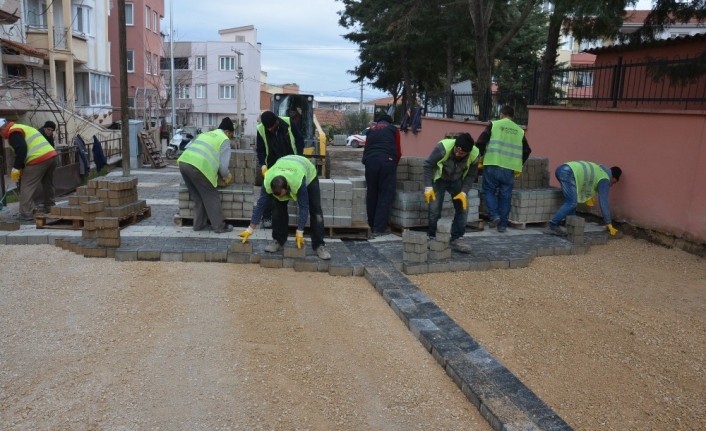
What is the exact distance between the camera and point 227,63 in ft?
178

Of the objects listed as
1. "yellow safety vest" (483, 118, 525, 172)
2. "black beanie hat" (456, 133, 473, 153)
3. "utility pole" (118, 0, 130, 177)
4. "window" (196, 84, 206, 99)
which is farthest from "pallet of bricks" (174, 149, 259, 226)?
"window" (196, 84, 206, 99)

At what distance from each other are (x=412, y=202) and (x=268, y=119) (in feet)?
7.85

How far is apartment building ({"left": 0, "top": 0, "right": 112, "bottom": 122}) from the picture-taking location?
20.3m

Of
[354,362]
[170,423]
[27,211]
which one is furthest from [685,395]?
[27,211]

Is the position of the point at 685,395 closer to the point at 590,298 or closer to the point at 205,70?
the point at 590,298

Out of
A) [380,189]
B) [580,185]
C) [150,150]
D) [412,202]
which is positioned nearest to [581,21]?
[580,185]

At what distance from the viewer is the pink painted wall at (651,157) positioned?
7.94 metres

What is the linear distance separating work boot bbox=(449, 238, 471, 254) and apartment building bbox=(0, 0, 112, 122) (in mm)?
15791

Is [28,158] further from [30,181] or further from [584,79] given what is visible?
[584,79]

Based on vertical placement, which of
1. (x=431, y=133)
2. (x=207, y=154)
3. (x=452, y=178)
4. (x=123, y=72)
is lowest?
(x=452, y=178)

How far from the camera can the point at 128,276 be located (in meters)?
6.57

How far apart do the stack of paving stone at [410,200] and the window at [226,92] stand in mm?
48120

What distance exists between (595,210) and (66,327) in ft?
27.9

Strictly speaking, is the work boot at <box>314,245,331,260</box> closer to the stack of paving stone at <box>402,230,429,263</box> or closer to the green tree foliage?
the stack of paving stone at <box>402,230,429,263</box>
